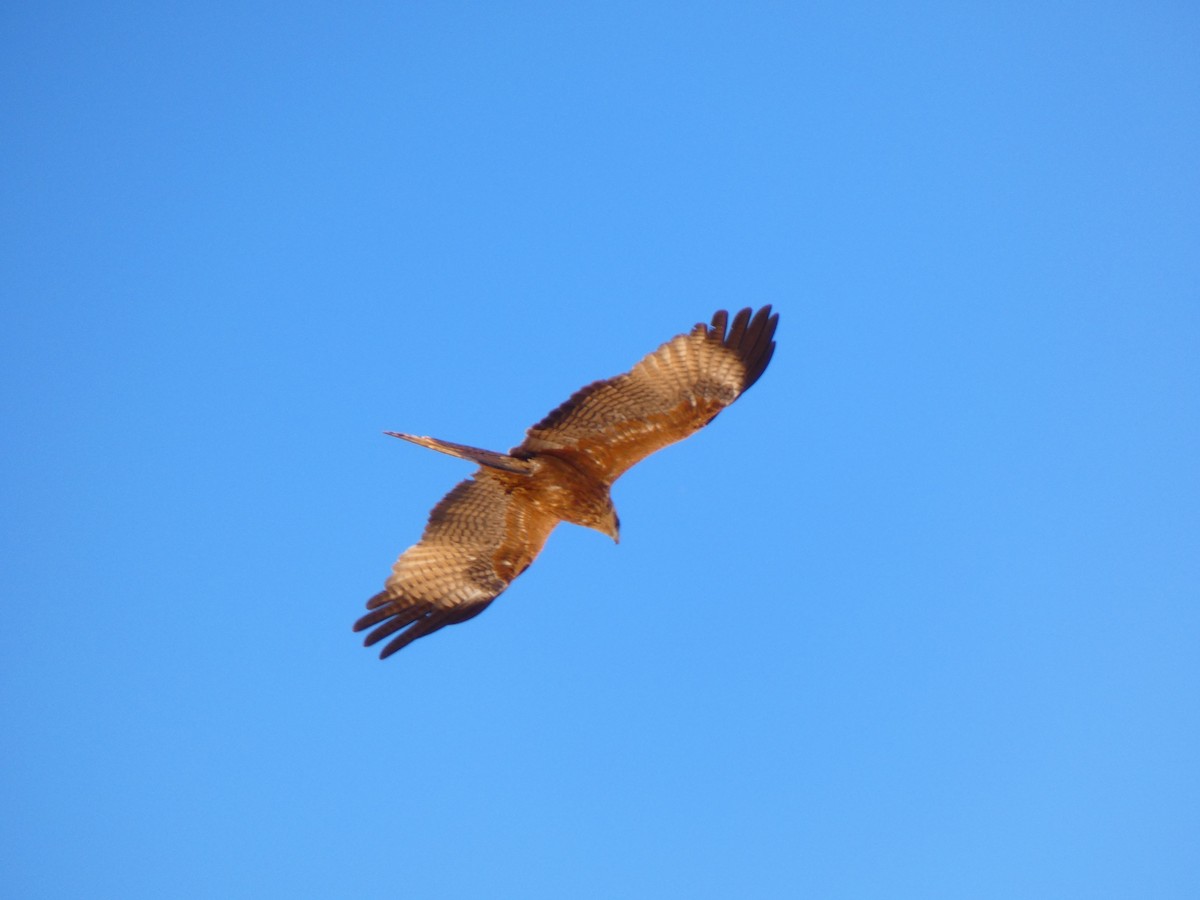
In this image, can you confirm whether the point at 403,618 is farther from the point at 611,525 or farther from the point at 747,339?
the point at 747,339

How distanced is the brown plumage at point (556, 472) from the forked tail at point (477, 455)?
10 millimetres

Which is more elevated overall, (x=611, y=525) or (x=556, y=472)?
(x=556, y=472)

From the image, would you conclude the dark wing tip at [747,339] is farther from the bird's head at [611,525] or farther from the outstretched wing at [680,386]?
the bird's head at [611,525]

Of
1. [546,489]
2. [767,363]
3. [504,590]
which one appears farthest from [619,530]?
[767,363]

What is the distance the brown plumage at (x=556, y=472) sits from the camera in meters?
7.32

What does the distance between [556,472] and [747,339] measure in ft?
5.50

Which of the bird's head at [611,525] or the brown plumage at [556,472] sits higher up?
the brown plumage at [556,472]

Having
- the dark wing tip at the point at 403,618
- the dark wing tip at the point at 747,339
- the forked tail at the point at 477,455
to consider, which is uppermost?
the dark wing tip at the point at 747,339

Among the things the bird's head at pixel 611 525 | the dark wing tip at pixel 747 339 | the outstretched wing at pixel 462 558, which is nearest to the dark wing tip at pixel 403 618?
the outstretched wing at pixel 462 558

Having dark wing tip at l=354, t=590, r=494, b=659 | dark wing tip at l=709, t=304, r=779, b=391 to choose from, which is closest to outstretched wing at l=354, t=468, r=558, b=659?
dark wing tip at l=354, t=590, r=494, b=659

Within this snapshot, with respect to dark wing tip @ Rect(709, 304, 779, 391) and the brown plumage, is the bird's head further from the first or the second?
dark wing tip @ Rect(709, 304, 779, 391)

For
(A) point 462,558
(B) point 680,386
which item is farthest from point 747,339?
(A) point 462,558

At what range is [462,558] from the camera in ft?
27.0

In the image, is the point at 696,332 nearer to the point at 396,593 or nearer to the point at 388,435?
the point at 388,435
